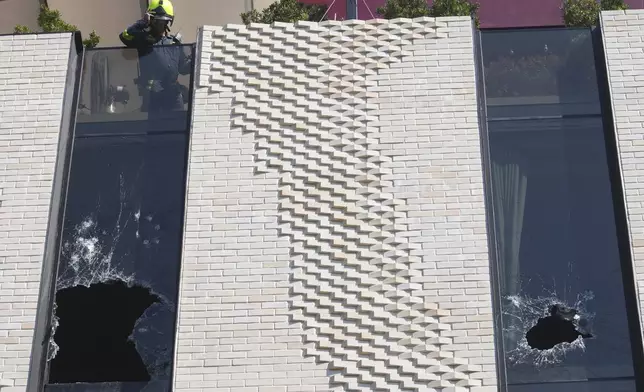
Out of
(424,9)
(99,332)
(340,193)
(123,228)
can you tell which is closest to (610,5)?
(424,9)

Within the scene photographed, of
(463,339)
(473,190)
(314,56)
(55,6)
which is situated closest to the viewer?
(463,339)

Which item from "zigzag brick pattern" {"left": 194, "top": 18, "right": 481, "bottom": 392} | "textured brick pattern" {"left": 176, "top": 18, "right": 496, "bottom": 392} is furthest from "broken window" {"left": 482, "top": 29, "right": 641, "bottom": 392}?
"zigzag brick pattern" {"left": 194, "top": 18, "right": 481, "bottom": 392}

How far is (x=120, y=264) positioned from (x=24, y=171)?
5.66ft

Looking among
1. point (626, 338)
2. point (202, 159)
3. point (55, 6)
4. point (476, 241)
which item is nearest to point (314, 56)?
point (202, 159)

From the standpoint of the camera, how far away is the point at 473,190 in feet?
48.7

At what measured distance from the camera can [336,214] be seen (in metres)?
14.8

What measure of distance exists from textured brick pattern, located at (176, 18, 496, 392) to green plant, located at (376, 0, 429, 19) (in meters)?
3.36

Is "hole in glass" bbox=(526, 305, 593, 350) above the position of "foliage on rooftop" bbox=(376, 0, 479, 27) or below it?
below

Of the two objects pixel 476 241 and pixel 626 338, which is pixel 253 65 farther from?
pixel 626 338

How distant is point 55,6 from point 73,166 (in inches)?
295

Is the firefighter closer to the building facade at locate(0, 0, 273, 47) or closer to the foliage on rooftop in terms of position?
the foliage on rooftop

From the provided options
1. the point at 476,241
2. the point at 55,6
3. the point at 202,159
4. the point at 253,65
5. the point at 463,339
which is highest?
the point at 55,6

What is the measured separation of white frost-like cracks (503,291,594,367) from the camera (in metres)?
14.2

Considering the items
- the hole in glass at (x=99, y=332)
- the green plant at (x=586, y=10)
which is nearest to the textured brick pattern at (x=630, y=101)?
→ the green plant at (x=586, y=10)
